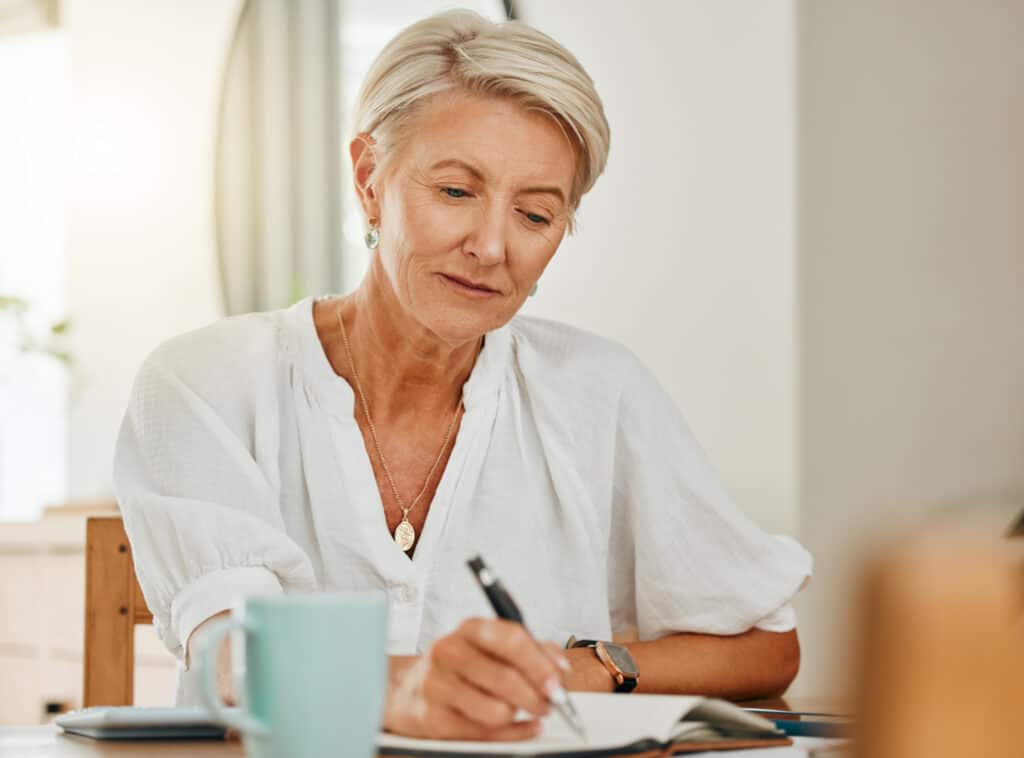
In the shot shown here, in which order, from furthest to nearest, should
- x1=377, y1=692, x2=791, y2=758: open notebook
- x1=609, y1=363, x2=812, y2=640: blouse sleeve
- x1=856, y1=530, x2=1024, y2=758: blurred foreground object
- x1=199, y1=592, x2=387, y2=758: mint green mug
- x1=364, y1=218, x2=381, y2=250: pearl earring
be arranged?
x1=364, y1=218, x2=381, y2=250: pearl earring, x1=609, y1=363, x2=812, y2=640: blouse sleeve, x1=377, y1=692, x2=791, y2=758: open notebook, x1=199, y1=592, x2=387, y2=758: mint green mug, x1=856, y1=530, x2=1024, y2=758: blurred foreground object

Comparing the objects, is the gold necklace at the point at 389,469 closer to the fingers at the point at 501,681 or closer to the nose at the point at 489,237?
the nose at the point at 489,237

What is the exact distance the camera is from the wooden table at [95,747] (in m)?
0.84

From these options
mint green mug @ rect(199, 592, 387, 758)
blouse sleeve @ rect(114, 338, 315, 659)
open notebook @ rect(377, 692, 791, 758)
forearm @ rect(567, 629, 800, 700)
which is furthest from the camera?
forearm @ rect(567, 629, 800, 700)

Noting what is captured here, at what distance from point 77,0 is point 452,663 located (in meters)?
3.21

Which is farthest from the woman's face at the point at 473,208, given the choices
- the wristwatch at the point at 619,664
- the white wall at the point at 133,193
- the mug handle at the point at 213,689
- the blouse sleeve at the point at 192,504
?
the white wall at the point at 133,193

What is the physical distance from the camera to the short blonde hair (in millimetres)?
1376

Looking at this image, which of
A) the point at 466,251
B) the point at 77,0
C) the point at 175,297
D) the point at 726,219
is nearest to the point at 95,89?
the point at 77,0

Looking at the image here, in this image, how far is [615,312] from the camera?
8.78ft

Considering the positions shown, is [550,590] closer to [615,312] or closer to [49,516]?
[615,312]

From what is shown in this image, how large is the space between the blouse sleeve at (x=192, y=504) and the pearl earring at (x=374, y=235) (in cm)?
24

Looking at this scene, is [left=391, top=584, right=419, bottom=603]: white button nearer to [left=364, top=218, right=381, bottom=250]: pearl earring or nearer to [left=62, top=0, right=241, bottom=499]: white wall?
[left=364, top=218, right=381, bottom=250]: pearl earring

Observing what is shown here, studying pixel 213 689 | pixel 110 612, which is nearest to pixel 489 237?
pixel 110 612

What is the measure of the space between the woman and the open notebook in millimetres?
369

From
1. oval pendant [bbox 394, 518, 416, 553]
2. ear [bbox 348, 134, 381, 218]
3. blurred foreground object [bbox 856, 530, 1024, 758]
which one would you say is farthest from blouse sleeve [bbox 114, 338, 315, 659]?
blurred foreground object [bbox 856, 530, 1024, 758]
